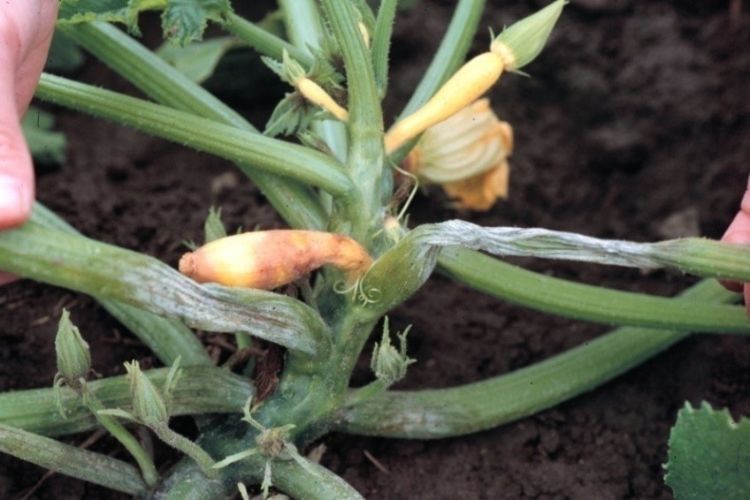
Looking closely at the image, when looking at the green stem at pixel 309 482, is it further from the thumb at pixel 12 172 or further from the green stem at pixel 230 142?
the thumb at pixel 12 172

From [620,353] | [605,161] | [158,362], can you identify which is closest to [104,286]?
[158,362]

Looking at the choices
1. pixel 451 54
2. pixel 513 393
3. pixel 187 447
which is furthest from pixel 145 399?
pixel 451 54

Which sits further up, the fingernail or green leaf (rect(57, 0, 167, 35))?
the fingernail

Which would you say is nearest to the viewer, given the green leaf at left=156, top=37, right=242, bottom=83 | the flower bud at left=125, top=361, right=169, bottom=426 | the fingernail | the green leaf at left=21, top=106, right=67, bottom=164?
the fingernail

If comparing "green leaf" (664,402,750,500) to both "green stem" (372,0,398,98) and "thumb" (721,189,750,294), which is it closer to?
"thumb" (721,189,750,294)

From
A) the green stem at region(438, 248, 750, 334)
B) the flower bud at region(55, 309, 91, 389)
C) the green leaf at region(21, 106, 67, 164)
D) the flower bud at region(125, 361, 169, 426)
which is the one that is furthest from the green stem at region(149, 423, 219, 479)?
the green leaf at region(21, 106, 67, 164)

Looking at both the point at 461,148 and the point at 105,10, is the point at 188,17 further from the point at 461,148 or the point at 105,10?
the point at 461,148

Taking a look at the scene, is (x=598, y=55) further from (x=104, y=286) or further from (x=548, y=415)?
(x=104, y=286)

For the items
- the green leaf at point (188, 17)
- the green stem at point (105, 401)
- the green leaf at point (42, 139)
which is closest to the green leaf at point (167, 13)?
the green leaf at point (188, 17)
